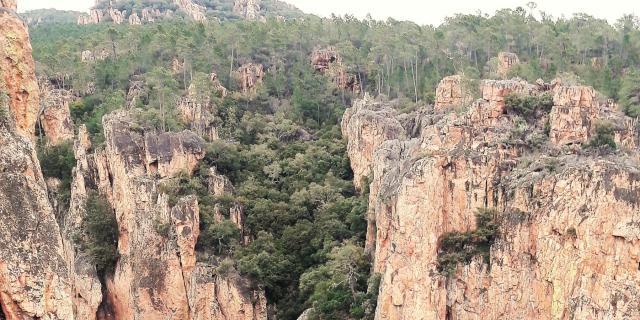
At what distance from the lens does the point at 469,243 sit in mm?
30672

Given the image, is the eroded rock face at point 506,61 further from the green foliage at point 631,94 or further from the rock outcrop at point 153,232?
the rock outcrop at point 153,232

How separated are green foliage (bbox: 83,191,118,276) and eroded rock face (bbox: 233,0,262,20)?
279ft

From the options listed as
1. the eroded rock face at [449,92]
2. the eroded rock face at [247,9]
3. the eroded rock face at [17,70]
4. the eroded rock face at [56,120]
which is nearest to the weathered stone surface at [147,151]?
the eroded rock face at [56,120]

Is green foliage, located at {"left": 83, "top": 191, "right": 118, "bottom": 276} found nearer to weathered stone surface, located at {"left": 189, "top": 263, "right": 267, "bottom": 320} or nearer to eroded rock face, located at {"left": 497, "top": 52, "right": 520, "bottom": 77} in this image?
weathered stone surface, located at {"left": 189, "top": 263, "right": 267, "bottom": 320}

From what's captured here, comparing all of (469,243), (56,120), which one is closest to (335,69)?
(56,120)

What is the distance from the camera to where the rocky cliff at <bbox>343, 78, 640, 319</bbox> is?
26938mm

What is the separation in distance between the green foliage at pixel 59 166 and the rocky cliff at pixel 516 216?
2540 centimetres

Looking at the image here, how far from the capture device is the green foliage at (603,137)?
31403mm

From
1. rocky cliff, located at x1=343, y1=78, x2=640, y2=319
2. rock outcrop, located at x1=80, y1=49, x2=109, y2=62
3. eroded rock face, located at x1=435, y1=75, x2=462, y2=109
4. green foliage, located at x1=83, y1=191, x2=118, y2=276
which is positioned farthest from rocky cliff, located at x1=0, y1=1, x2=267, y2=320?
eroded rock face, located at x1=435, y1=75, x2=462, y2=109

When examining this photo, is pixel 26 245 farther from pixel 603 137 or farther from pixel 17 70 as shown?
pixel 603 137

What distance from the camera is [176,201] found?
138 ft

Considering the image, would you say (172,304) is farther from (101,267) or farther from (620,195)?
(620,195)

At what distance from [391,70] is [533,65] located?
1408 cm

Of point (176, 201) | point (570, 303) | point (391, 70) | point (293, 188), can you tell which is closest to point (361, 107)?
point (293, 188)
